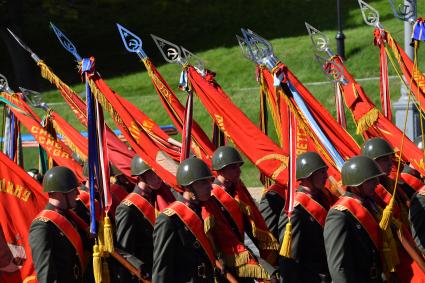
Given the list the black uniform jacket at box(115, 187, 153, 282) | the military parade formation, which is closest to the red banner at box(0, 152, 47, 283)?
the military parade formation

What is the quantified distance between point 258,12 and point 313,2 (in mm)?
1849

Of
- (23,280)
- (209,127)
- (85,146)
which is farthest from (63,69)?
(23,280)

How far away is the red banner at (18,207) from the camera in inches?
352

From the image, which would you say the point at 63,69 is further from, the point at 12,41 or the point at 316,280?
the point at 316,280

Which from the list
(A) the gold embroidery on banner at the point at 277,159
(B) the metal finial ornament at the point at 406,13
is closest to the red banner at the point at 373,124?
(B) the metal finial ornament at the point at 406,13

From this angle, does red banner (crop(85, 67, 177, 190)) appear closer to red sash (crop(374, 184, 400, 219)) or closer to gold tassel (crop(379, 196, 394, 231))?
red sash (crop(374, 184, 400, 219))

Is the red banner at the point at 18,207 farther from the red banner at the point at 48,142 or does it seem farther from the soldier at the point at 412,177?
the soldier at the point at 412,177

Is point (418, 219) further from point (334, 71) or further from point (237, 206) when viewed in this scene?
point (334, 71)

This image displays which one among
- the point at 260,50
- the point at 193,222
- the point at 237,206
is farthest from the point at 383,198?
the point at 260,50

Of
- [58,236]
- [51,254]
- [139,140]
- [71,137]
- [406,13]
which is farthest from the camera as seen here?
[71,137]

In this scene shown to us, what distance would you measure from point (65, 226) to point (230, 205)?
1.51 metres

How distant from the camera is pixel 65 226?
8.06m

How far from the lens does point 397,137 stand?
1064cm

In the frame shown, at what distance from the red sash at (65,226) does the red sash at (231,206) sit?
1.30 meters
